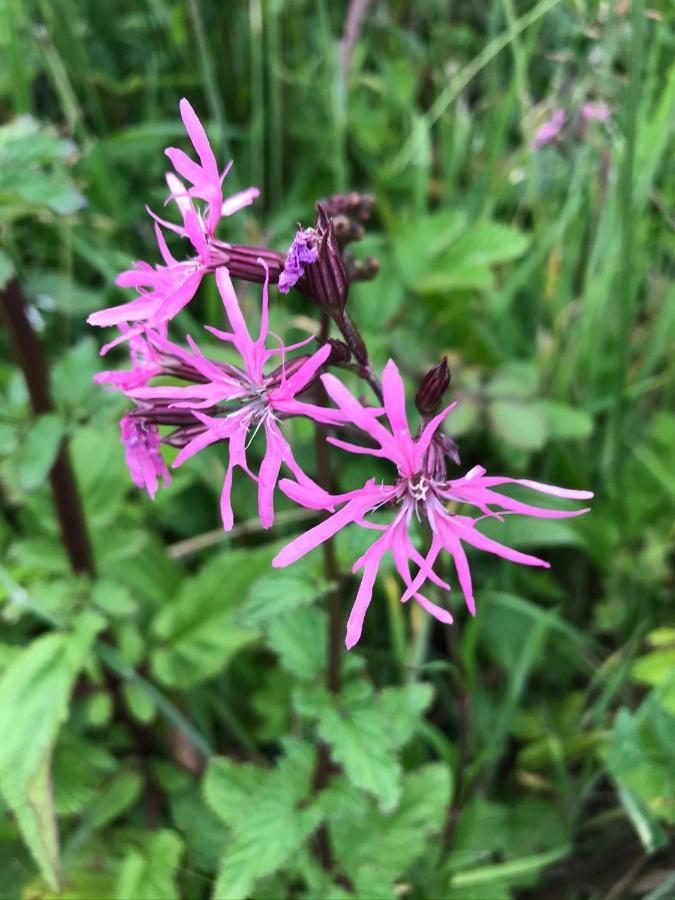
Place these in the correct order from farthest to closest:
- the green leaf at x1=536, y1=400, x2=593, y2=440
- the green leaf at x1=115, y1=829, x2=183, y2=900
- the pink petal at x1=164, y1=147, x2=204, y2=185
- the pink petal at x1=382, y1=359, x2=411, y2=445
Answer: the green leaf at x1=536, y1=400, x2=593, y2=440, the green leaf at x1=115, y1=829, x2=183, y2=900, the pink petal at x1=164, y1=147, x2=204, y2=185, the pink petal at x1=382, y1=359, x2=411, y2=445

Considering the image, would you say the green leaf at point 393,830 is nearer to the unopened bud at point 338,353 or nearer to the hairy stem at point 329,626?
the hairy stem at point 329,626

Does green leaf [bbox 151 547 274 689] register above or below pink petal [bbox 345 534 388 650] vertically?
below

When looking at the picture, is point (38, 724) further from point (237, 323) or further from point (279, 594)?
point (237, 323)

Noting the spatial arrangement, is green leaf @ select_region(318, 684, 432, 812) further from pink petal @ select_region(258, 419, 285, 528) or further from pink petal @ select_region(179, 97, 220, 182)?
pink petal @ select_region(179, 97, 220, 182)

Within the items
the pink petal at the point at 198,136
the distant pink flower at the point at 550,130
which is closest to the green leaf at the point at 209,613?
the pink petal at the point at 198,136

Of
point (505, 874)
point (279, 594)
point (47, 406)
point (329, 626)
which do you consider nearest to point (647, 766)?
point (505, 874)

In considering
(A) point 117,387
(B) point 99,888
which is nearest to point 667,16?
(A) point 117,387

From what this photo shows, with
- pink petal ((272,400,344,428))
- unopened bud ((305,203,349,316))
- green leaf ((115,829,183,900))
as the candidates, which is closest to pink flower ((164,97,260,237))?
unopened bud ((305,203,349,316))
